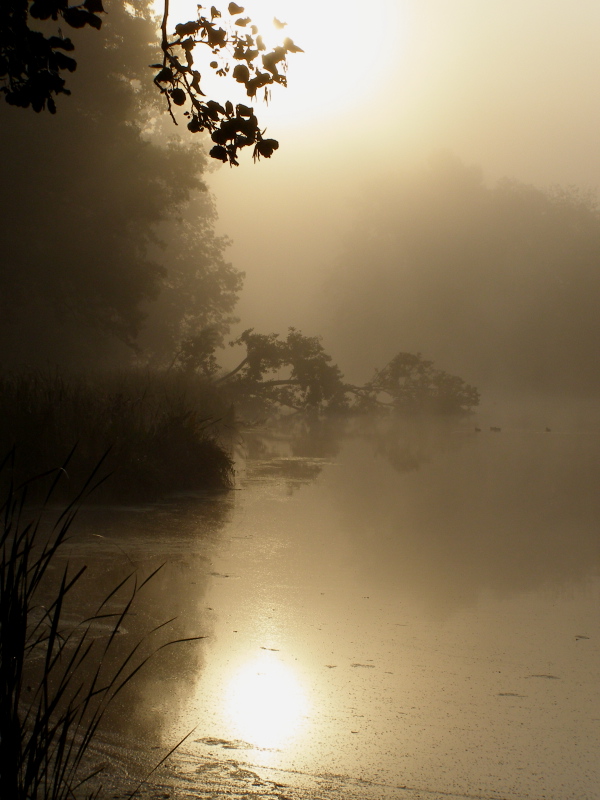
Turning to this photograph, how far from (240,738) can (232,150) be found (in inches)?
116

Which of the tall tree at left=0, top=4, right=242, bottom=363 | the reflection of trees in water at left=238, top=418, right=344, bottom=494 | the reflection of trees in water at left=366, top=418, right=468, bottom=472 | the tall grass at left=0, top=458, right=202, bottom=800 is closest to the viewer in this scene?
the tall grass at left=0, top=458, right=202, bottom=800

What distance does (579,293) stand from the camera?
38156mm

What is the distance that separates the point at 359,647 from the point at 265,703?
0.75m

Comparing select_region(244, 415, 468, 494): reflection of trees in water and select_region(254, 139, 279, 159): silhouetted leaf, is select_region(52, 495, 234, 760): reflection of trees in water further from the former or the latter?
select_region(244, 415, 468, 494): reflection of trees in water

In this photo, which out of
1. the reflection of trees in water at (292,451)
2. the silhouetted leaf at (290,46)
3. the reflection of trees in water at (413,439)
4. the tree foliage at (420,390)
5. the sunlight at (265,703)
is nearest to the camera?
the sunlight at (265,703)

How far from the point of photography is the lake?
246cm

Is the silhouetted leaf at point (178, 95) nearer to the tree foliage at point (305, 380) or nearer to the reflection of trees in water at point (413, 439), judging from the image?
the reflection of trees in water at point (413, 439)

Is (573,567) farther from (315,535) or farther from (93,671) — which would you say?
(93,671)

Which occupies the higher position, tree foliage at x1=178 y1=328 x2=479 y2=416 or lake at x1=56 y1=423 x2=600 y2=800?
tree foliage at x1=178 y1=328 x2=479 y2=416

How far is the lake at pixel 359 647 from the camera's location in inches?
96.8

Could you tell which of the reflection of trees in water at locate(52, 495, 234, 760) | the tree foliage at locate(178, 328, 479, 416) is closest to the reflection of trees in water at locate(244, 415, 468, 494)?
the tree foliage at locate(178, 328, 479, 416)

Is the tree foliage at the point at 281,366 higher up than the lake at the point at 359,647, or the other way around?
the tree foliage at the point at 281,366

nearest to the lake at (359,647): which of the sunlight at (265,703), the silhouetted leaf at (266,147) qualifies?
the sunlight at (265,703)

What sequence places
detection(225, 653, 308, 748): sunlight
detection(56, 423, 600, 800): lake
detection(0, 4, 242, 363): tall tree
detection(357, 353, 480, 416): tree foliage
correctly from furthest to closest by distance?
detection(357, 353, 480, 416): tree foliage → detection(0, 4, 242, 363): tall tree → detection(225, 653, 308, 748): sunlight → detection(56, 423, 600, 800): lake
